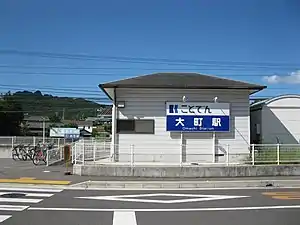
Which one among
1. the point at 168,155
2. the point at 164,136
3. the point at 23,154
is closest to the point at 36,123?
the point at 23,154

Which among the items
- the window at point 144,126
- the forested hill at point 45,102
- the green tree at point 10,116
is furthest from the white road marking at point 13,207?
the forested hill at point 45,102

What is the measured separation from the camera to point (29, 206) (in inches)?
414

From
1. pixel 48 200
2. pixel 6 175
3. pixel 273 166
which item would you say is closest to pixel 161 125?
pixel 273 166

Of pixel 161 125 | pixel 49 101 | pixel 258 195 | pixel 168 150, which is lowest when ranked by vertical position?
pixel 258 195

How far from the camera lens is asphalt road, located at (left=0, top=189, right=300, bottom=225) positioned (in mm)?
8742

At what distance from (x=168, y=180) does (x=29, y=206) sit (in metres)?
6.70

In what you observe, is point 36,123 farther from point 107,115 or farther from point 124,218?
point 124,218

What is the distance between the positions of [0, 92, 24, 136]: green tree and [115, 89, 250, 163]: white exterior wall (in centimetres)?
5365

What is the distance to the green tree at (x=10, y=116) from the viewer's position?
68.6 m

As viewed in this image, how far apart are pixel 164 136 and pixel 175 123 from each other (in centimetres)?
83

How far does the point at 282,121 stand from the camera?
21766mm

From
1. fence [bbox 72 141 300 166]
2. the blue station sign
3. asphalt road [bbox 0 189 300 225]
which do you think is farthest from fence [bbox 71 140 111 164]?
asphalt road [bbox 0 189 300 225]

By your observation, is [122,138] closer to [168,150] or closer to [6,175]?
[168,150]

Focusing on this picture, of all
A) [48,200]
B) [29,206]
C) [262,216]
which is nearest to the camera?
[262,216]
